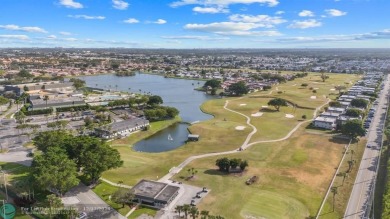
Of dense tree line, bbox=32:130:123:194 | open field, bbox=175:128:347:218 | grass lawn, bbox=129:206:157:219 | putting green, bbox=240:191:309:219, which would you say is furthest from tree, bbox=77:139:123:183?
putting green, bbox=240:191:309:219

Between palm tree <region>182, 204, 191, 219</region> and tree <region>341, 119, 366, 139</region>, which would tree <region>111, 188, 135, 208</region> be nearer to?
palm tree <region>182, 204, 191, 219</region>

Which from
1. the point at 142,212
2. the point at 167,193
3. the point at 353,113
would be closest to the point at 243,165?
the point at 167,193

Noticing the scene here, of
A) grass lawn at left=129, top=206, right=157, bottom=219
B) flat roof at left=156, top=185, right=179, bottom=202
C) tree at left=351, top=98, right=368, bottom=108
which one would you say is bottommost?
grass lawn at left=129, top=206, right=157, bottom=219

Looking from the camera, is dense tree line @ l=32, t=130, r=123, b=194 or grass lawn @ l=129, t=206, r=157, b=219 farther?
dense tree line @ l=32, t=130, r=123, b=194

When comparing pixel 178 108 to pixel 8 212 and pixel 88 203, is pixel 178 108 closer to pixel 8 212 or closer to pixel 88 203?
pixel 88 203

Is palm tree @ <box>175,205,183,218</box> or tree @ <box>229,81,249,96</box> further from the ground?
tree @ <box>229,81,249,96</box>

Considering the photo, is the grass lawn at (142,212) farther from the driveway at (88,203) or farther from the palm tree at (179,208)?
the palm tree at (179,208)
